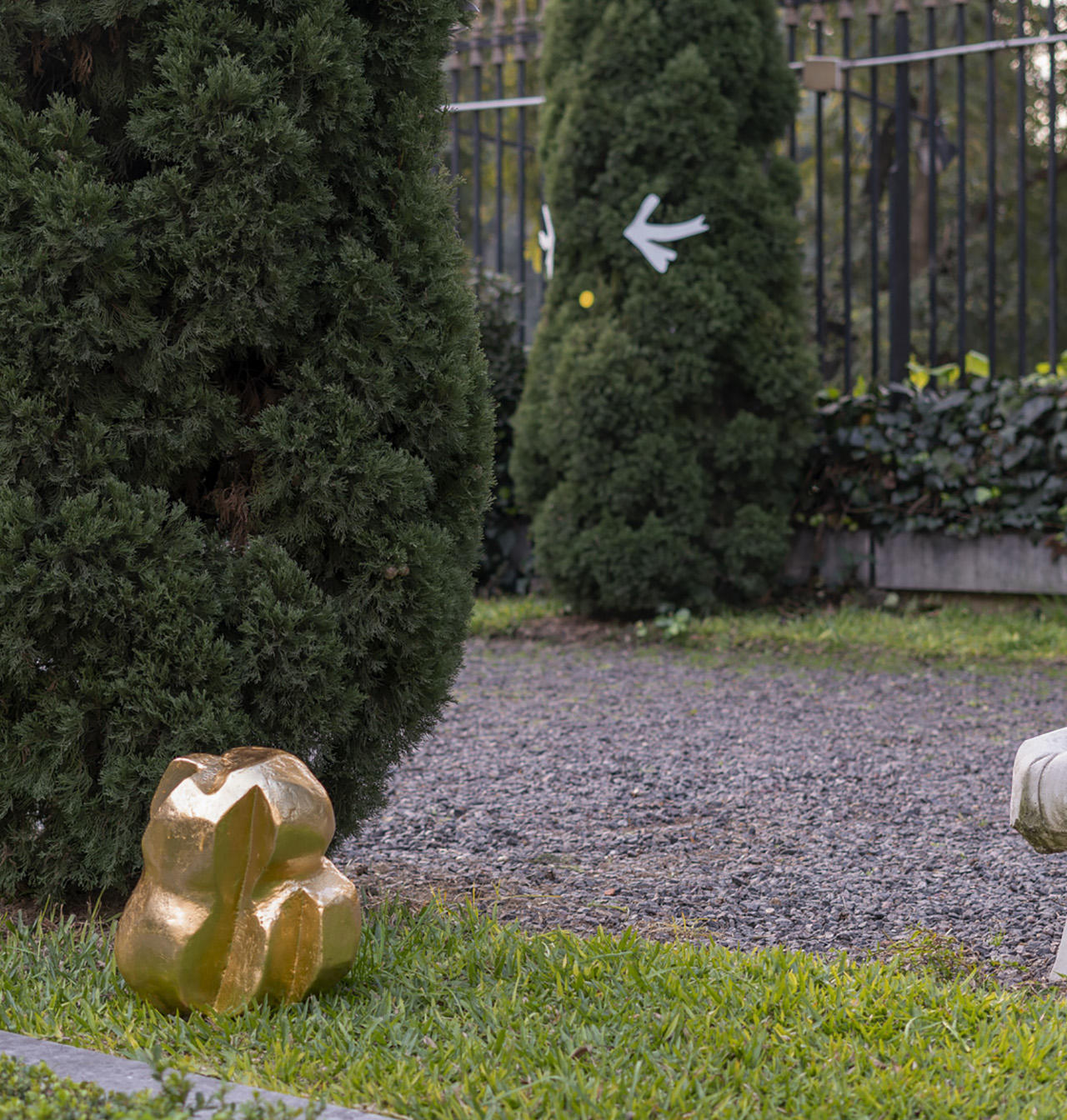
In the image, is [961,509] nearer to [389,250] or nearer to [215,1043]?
[389,250]

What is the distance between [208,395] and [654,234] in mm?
4677

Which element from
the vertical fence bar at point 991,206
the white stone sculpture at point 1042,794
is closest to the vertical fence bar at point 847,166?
the vertical fence bar at point 991,206

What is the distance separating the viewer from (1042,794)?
2.28 m

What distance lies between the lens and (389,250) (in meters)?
2.84

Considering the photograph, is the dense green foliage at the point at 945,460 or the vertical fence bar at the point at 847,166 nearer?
the dense green foliage at the point at 945,460

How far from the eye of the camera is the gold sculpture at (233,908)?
2227 mm

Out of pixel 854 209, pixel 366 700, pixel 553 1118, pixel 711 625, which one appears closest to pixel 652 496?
pixel 711 625

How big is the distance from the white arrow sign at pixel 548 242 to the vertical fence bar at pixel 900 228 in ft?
6.98

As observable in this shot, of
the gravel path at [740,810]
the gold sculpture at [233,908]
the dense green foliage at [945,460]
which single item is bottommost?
the gravel path at [740,810]

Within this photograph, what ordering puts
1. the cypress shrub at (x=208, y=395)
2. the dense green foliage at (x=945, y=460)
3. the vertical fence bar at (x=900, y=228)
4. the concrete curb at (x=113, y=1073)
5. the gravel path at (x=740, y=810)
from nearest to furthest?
the concrete curb at (x=113, y=1073)
the cypress shrub at (x=208, y=395)
the gravel path at (x=740, y=810)
the dense green foliage at (x=945, y=460)
the vertical fence bar at (x=900, y=228)

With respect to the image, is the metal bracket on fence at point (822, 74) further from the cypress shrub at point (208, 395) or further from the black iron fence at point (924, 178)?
the cypress shrub at point (208, 395)

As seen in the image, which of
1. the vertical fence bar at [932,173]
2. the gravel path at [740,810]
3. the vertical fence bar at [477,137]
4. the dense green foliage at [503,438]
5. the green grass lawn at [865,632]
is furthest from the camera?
the vertical fence bar at [477,137]

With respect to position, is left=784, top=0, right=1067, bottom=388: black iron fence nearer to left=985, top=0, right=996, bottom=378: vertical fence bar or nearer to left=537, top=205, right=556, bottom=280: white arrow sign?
left=985, top=0, right=996, bottom=378: vertical fence bar

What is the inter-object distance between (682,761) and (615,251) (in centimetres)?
361
